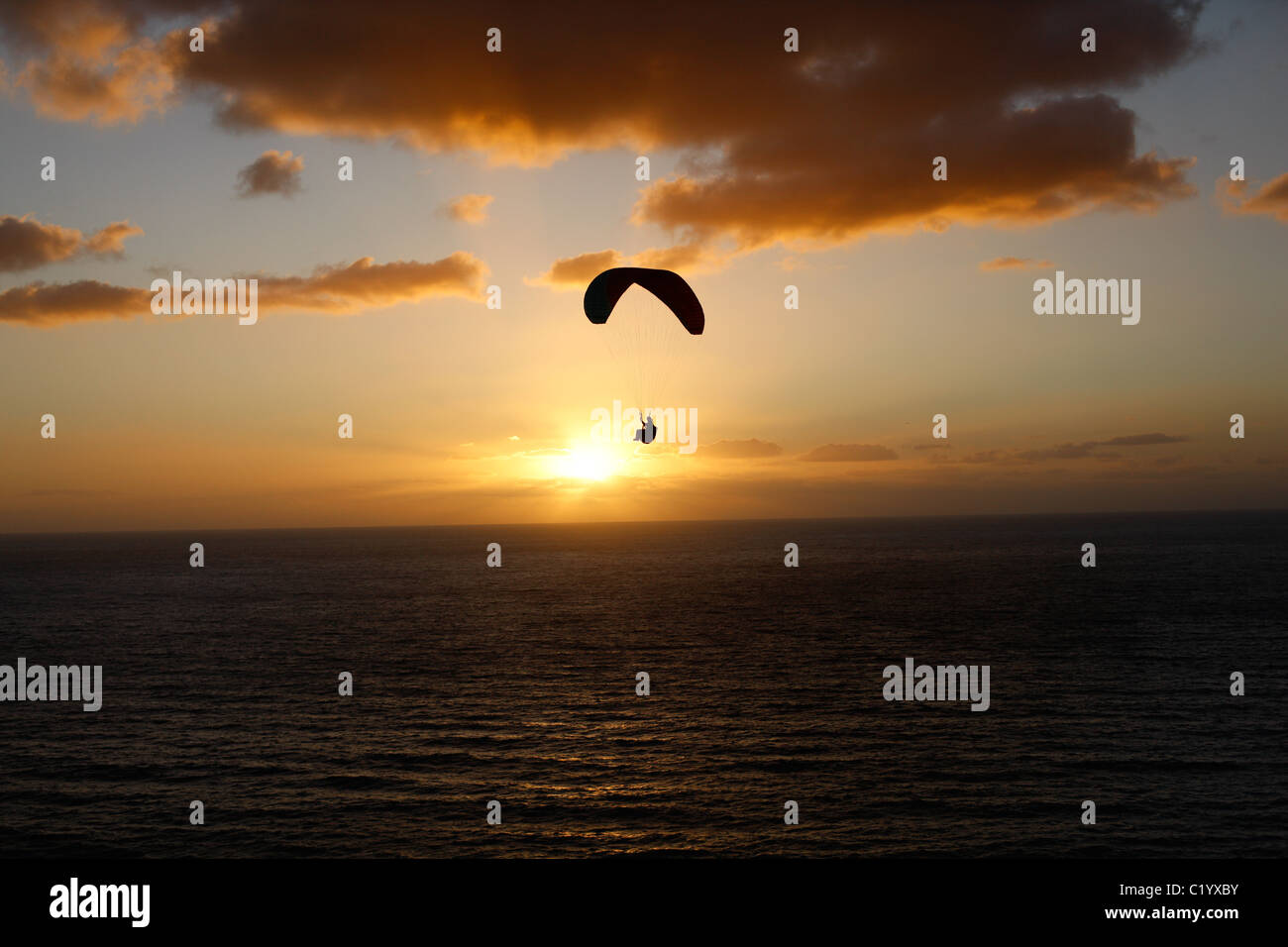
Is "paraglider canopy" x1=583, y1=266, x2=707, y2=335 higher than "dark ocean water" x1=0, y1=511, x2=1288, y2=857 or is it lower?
higher

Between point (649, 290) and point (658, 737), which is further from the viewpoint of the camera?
point (658, 737)

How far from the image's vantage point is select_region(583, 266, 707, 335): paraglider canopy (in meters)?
34.5

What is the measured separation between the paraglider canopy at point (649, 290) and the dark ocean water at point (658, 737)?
2104cm

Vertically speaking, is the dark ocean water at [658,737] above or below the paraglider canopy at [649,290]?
below

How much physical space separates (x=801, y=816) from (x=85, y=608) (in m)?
113

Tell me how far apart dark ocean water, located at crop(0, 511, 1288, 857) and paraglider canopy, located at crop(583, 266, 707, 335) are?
69.0 feet

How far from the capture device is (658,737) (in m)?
46.4

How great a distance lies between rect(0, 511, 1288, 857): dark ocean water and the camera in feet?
110

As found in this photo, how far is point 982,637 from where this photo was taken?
7688 centimetres

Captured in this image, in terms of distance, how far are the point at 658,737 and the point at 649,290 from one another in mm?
24854

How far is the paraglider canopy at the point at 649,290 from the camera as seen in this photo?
34469 millimetres

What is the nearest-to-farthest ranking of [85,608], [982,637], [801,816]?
[801,816] → [982,637] → [85,608]
